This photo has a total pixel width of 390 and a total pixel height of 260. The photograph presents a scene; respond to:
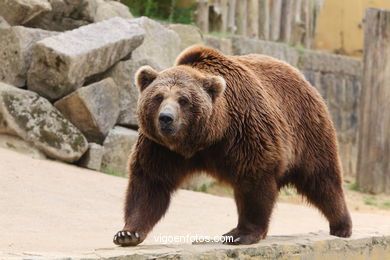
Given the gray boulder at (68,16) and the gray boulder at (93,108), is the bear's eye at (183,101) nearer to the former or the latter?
the gray boulder at (93,108)

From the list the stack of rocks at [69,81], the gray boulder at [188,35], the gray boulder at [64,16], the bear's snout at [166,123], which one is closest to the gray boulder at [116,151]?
the stack of rocks at [69,81]

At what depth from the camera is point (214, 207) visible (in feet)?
30.4

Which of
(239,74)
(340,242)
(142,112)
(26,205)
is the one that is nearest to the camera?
(142,112)

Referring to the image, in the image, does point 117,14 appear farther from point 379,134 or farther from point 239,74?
point 239,74

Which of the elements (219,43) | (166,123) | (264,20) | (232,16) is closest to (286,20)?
(264,20)

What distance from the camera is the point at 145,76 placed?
5133mm

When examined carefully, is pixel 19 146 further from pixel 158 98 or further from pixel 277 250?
pixel 277 250

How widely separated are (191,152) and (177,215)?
3.48 m

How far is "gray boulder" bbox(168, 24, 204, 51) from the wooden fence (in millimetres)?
948

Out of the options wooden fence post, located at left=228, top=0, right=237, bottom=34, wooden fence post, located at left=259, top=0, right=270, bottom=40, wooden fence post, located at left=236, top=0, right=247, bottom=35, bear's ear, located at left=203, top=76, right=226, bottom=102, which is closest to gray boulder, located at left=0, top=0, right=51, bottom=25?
wooden fence post, located at left=228, top=0, right=237, bottom=34

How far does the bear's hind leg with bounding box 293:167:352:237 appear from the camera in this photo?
5996 mm

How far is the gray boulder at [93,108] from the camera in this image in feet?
32.6

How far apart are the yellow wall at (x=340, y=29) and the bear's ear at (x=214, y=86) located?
11.4 m

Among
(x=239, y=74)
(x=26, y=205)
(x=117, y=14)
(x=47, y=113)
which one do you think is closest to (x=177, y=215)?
(x=26, y=205)
